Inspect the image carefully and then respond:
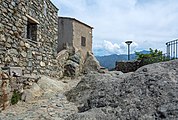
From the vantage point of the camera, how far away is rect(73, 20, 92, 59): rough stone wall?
1652cm

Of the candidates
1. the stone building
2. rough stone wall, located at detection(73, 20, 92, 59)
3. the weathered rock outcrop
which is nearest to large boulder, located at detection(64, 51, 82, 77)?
the stone building

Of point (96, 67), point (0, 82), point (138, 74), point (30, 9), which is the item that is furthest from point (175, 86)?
point (96, 67)

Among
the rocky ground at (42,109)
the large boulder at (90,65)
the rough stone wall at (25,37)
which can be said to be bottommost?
the rocky ground at (42,109)

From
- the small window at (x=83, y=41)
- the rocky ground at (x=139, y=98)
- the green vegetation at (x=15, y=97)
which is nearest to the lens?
the rocky ground at (x=139, y=98)

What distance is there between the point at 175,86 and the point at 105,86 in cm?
87

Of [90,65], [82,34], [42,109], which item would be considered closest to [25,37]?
[42,109]

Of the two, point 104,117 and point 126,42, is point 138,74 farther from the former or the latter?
point 126,42

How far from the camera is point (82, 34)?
17.8m

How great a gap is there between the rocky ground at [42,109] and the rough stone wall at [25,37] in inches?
55.7

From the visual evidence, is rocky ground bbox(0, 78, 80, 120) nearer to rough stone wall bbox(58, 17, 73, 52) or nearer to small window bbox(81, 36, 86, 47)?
rough stone wall bbox(58, 17, 73, 52)

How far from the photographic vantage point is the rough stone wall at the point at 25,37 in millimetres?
6007

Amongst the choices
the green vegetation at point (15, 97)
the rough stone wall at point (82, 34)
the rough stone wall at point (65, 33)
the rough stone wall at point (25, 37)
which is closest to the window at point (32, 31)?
the rough stone wall at point (25, 37)

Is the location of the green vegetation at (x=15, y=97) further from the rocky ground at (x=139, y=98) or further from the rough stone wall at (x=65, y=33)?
the rough stone wall at (x=65, y=33)

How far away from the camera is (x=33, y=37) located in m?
8.17
